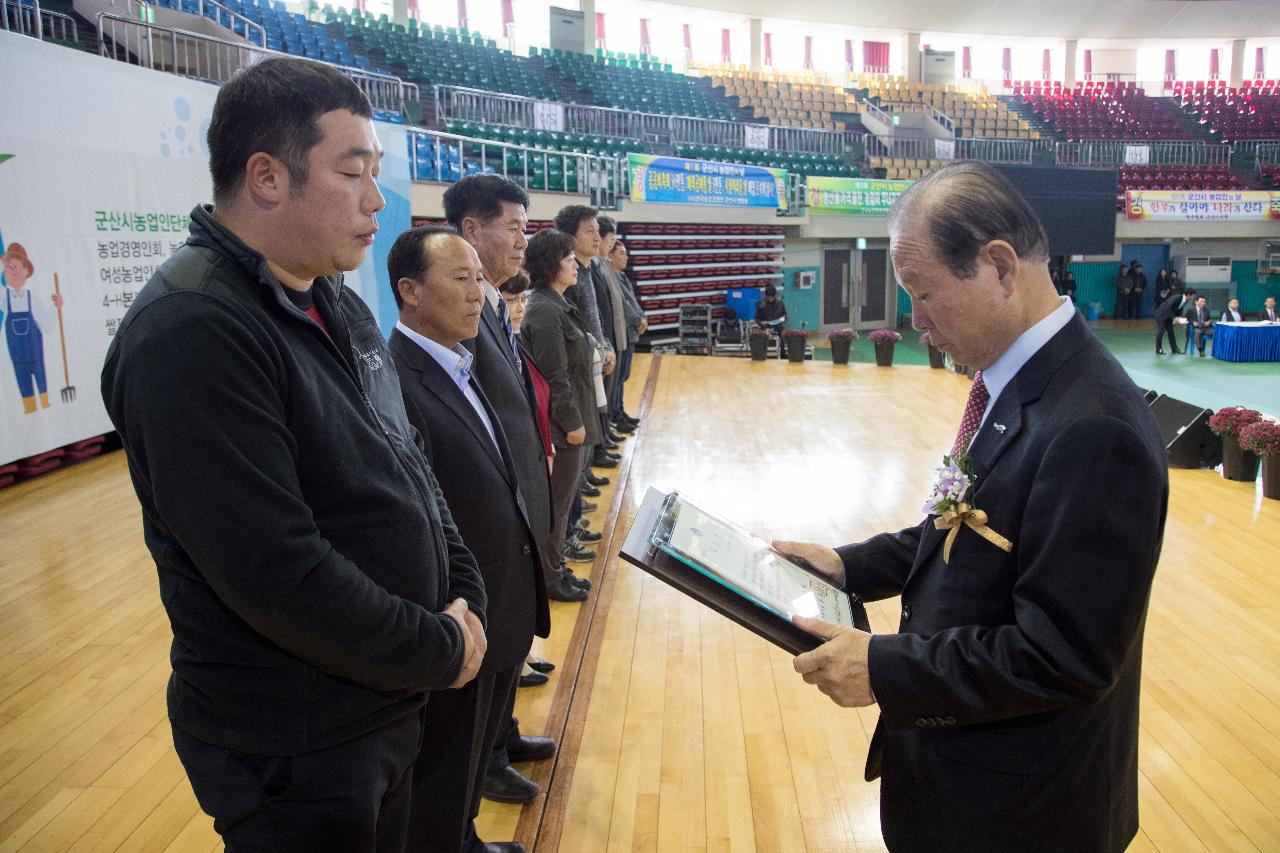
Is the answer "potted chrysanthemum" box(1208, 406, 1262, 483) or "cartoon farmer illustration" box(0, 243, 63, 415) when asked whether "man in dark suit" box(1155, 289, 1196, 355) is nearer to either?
"potted chrysanthemum" box(1208, 406, 1262, 483)

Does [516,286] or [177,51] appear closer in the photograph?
[516,286]

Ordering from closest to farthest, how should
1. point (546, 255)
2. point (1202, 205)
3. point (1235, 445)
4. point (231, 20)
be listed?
point (546, 255) < point (1235, 445) < point (231, 20) < point (1202, 205)

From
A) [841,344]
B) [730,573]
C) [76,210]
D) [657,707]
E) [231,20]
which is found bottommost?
[657,707]

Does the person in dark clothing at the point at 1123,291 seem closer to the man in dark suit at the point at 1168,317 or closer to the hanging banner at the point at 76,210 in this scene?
the man in dark suit at the point at 1168,317

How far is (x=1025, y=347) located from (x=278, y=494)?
3.25 ft

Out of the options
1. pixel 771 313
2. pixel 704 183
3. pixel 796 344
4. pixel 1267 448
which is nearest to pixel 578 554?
pixel 1267 448

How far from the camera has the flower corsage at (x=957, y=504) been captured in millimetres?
1240

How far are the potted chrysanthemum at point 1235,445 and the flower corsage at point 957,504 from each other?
235 inches

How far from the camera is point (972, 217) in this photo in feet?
4.05

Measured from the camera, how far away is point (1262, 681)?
340 cm

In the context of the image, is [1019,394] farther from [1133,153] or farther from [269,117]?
[1133,153]

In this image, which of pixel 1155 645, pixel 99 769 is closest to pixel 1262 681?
pixel 1155 645

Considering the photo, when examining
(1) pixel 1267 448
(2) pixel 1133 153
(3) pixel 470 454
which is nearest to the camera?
(3) pixel 470 454

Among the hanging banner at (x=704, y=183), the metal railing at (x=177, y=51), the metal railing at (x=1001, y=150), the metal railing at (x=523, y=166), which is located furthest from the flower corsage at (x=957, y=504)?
the metal railing at (x=1001, y=150)
